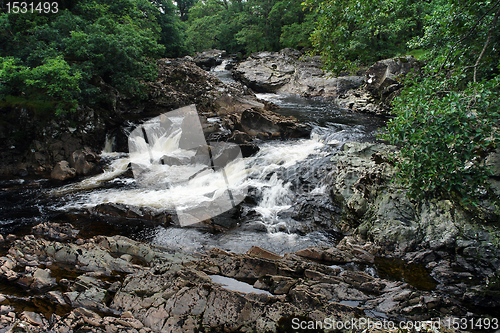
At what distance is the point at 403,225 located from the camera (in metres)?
6.46

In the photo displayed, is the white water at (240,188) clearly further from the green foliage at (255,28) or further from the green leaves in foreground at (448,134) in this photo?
the green foliage at (255,28)

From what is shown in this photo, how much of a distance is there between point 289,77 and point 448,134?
26959 mm

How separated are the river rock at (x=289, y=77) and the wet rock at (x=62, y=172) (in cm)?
2048

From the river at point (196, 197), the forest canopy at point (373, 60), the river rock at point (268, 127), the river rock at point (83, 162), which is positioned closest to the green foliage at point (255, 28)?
the forest canopy at point (373, 60)

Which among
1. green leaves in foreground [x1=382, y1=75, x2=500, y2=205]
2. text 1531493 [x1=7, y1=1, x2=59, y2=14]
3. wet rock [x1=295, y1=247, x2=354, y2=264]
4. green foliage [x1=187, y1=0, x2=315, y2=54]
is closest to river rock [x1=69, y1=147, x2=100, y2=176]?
text 1531493 [x1=7, y1=1, x2=59, y2=14]

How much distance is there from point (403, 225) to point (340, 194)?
2.00 m

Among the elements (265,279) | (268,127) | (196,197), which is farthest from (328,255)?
(268,127)

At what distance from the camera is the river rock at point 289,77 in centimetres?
2540

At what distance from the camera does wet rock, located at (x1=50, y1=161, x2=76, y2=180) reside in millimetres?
11127

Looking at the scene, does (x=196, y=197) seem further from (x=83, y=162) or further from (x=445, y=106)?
(x=445, y=106)

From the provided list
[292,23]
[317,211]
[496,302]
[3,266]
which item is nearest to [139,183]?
[3,266]

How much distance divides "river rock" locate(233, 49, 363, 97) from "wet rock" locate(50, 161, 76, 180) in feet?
67.2

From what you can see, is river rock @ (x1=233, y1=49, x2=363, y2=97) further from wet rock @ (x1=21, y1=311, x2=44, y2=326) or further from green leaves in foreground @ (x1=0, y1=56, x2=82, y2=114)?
wet rock @ (x1=21, y1=311, x2=44, y2=326)

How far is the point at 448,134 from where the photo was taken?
4344mm
